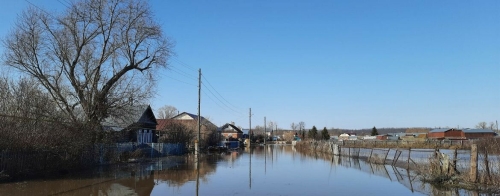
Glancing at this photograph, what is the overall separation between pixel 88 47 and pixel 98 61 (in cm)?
132

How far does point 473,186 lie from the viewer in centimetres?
1584

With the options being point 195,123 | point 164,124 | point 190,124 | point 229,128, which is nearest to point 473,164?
point 164,124

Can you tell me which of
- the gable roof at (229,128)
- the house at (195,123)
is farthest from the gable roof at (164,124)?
the gable roof at (229,128)

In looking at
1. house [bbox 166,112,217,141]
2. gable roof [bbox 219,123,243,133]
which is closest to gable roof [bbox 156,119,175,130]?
house [bbox 166,112,217,141]

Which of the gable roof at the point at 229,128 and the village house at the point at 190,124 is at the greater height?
the village house at the point at 190,124

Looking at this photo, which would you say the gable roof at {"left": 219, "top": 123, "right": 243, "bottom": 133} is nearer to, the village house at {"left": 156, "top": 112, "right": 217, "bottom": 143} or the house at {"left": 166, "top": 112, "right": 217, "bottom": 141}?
the house at {"left": 166, "top": 112, "right": 217, "bottom": 141}

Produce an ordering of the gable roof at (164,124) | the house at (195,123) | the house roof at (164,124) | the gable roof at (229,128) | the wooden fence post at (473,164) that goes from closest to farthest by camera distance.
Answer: the wooden fence post at (473,164) < the gable roof at (164,124) < the house roof at (164,124) < the house at (195,123) < the gable roof at (229,128)

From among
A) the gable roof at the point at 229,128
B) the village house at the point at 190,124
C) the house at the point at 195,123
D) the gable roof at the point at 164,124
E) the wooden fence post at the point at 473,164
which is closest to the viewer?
the wooden fence post at the point at 473,164

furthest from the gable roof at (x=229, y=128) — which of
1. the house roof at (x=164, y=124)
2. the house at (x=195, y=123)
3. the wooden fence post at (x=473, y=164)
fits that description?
the wooden fence post at (x=473, y=164)

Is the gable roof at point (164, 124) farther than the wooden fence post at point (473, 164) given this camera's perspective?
Yes

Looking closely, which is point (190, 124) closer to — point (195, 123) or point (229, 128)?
point (195, 123)

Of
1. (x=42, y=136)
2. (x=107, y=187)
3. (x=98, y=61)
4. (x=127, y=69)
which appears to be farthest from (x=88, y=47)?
(x=107, y=187)

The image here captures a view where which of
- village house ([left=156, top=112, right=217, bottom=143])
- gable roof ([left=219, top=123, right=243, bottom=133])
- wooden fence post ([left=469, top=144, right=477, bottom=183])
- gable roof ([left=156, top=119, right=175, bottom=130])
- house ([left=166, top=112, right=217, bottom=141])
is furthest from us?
gable roof ([left=219, top=123, right=243, bottom=133])

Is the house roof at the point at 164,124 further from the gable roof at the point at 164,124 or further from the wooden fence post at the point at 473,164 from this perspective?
the wooden fence post at the point at 473,164
